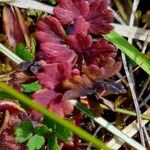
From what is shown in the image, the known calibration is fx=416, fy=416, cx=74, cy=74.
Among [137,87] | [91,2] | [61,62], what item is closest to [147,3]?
[137,87]

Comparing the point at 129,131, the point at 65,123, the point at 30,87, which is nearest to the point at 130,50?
the point at 129,131

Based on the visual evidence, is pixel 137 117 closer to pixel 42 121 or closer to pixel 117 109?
pixel 117 109

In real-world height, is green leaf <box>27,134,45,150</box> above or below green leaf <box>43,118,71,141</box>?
below

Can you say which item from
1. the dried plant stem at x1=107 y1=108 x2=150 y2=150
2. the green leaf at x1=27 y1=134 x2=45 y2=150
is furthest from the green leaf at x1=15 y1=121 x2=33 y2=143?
the dried plant stem at x1=107 y1=108 x2=150 y2=150

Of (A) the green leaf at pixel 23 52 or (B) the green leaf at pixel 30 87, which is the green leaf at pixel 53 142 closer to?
(B) the green leaf at pixel 30 87

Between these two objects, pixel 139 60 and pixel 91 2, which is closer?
pixel 91 2

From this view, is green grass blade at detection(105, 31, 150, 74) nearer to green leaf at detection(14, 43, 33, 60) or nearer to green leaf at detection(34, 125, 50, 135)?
green leaf at detection(14, 43, 33, 60)
